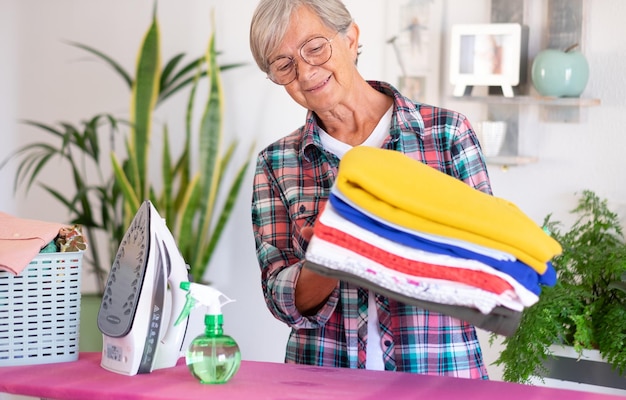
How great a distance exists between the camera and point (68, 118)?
12.7 feet

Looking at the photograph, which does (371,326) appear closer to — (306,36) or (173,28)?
(306,36)

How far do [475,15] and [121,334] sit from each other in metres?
2.12

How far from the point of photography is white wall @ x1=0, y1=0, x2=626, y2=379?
2.93 m

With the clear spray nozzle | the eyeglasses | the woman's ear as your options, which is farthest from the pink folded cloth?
the woman's ear

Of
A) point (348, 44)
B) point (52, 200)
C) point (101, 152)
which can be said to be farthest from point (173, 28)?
point (348, 44)

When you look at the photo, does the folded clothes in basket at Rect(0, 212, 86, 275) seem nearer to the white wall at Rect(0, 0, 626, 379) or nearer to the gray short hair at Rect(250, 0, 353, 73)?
the gray short hair at Rect(250, 0, 353, 73)

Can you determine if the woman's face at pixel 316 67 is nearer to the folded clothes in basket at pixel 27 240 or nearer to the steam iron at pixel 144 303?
the steam iron at pixel 144 303

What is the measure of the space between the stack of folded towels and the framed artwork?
1.99 meters

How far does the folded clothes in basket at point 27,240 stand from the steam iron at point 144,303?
13 centimetres

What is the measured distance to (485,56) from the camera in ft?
9.96

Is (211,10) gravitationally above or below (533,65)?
above

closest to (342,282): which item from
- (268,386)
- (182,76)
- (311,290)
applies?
(311,290)

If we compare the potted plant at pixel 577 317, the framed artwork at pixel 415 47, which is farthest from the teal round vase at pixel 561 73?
the potted plant at pixel 577 317

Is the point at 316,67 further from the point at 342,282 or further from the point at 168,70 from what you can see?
the point at 168,70
